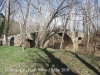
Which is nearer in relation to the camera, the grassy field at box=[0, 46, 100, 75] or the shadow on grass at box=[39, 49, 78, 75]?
the grassy field at box=[0, 46, 100, 75]

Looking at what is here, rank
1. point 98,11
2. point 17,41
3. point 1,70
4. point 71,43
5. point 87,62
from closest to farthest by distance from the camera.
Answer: point 1,70 < point 87,62 < point 17,41 < point 98,11 < point 71,43

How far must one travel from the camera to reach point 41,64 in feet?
28.2

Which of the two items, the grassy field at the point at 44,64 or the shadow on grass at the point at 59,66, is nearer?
the grassy field at the point at 44,64

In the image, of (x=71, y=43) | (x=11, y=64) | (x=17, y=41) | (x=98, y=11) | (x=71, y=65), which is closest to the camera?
(x=11, y=64)

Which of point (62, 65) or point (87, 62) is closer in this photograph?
point (62, 65)

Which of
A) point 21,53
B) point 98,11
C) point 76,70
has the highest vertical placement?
point 98,11

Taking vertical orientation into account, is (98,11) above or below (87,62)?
above

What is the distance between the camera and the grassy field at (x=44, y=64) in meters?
7.82

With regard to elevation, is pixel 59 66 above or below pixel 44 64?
below

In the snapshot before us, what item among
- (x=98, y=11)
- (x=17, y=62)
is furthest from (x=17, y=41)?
(x=17, y=62)

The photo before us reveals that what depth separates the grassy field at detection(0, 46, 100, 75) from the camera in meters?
7.82

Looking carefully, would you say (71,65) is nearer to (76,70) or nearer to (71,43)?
(76,70)

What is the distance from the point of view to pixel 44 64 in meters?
8.66

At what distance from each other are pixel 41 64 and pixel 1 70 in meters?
1.82
